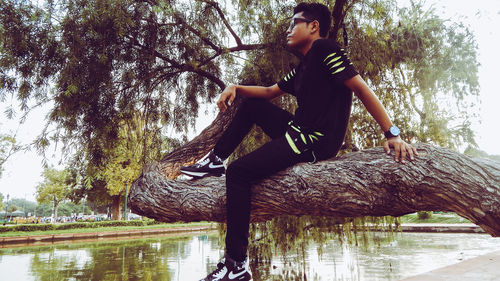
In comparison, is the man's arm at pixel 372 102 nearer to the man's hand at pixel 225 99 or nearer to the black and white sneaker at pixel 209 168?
the man's hand at pixel 225 99

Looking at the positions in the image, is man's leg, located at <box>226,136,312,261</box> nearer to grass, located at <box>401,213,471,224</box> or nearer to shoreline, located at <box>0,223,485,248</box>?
shoreline, located at <box>0,223,485,248</box>

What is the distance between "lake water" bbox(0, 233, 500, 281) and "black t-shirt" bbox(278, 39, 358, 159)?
12.1 ft

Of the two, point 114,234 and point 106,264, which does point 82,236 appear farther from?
point 106,264

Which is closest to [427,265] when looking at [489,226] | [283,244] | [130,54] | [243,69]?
[283,244]

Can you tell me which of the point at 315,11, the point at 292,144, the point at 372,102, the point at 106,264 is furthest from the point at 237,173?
the point at 106,264

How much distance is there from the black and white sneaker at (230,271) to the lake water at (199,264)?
367 centimetres

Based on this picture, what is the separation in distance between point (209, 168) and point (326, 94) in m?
0.82

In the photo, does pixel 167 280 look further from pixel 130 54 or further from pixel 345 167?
pixel 345 167

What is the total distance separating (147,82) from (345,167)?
2.60 meters

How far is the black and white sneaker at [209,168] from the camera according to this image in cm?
192

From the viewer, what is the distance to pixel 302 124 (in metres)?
1.61

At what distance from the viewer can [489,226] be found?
49.7 inches

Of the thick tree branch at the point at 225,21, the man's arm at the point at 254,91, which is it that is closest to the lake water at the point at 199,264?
the thick tree branch at the point at 225,21

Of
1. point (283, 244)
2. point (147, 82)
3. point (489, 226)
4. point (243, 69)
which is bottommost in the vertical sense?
point (283, 244)
